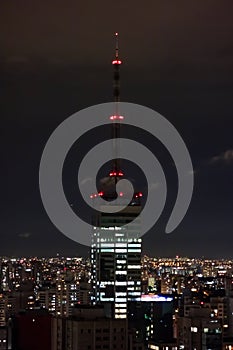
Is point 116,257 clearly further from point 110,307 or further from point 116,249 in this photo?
point 110,307

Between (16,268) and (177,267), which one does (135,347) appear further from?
(177,267)

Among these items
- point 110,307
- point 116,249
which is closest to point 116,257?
point 116,249

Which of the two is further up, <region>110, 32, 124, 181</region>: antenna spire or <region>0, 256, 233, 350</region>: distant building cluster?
<region>110, 32, 124, 181</region>: antenna spire

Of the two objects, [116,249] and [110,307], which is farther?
[116,249]

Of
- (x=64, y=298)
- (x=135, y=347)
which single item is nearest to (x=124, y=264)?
(x=64, y=298)

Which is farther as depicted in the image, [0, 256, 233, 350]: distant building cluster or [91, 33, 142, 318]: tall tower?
[91, 33, 142, 318]: tall tower
